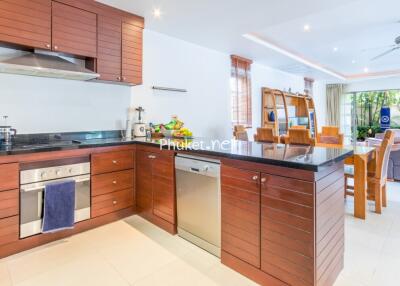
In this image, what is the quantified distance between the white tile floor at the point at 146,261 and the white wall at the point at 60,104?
122 centimetres

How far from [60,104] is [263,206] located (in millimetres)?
2411

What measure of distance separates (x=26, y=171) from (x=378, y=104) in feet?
33.9

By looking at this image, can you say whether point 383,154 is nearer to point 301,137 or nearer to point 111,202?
point 301,137

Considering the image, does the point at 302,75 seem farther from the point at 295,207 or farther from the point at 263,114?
the point at 295,207

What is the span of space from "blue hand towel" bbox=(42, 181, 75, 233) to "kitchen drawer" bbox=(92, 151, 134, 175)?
0.29 m

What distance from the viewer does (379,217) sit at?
2.79 metres

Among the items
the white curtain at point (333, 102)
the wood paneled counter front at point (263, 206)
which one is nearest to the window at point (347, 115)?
the white curtain at point (333, 102)

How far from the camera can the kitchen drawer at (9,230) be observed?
1.95m

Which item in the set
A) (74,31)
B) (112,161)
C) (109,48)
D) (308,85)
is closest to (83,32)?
(74,31)

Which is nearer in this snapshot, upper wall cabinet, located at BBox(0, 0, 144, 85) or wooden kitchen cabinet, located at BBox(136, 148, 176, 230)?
upper wall cabinet, located at BBox(0, 0, 144, 85)

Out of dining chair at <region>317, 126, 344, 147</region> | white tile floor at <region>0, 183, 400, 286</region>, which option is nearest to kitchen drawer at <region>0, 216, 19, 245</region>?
white tile floor at <region>0, 183, 400, 286</region>

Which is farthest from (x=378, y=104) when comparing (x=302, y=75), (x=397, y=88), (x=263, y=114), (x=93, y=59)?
(x=93, y=59)

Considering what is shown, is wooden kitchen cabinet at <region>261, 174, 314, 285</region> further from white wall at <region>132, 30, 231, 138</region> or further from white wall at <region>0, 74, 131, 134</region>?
white wall at <region>132, 30, 231, 138</region>

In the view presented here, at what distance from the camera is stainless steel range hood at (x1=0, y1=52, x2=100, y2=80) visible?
2.17m
